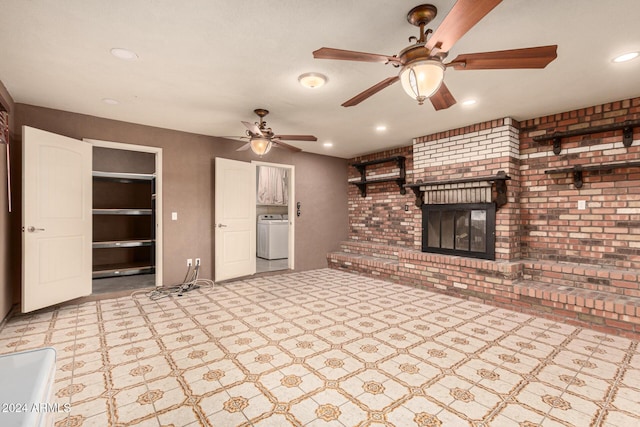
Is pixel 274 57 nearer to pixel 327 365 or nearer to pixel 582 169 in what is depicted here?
pixel 327 365

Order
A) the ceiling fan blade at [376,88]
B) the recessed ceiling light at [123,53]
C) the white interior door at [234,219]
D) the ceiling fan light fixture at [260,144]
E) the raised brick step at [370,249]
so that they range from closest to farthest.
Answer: the ceiling fan blade at [376,88] → the recessed ceiling light at [123,53] → the ceiling fan light fixture at [260,144] → the white interior door at [234,219] → the raised brick step at [370,249]

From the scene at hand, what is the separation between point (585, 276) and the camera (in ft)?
11.3

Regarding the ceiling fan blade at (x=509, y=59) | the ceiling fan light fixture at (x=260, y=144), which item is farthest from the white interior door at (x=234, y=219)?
the ceiling fan blade at (x=509, y=59)

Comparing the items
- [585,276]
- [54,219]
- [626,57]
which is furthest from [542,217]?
[54,219]

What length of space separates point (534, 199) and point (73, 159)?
19.4 feet

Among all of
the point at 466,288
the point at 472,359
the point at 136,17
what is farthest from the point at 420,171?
the point at 136,17

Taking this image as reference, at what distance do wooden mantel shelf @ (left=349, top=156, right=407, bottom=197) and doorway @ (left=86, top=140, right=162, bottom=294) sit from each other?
12.7ft

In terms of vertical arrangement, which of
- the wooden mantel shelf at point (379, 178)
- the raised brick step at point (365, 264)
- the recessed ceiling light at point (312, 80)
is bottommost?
the raised brick step at point (365, 264)

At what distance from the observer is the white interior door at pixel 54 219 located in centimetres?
323

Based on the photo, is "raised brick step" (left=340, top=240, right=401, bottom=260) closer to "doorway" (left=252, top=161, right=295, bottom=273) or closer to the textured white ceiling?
"doorway" (left=252, top=161, right=295, bottom=273)

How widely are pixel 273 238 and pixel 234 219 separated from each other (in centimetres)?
224

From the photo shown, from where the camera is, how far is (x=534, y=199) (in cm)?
408

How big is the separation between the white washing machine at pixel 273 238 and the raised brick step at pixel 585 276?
4.95 meters

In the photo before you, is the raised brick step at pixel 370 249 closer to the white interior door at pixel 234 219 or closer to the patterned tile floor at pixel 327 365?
the patterned tile floor at pixel 327 365
